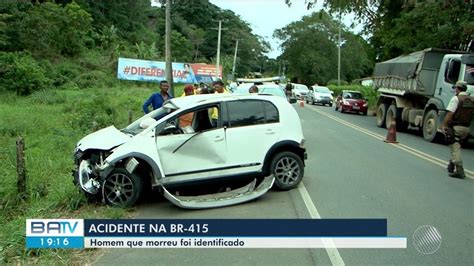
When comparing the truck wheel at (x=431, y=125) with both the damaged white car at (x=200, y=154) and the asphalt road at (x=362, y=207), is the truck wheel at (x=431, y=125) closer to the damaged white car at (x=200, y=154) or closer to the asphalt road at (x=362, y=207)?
the asphalt road at (x=362, y=207)

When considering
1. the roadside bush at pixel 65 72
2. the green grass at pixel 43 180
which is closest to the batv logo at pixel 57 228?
the green grass at pixel 43 180

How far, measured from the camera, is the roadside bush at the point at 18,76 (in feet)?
96.3

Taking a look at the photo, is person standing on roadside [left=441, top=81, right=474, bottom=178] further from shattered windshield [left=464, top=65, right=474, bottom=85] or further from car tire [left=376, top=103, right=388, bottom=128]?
car tire [left=376, top=103, right=388, bottom=128]

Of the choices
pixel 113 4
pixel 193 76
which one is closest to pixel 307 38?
pixel 113 4

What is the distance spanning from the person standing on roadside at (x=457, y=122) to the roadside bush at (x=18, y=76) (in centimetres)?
2680

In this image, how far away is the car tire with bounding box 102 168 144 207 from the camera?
6.75 m

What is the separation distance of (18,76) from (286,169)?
26700 mm

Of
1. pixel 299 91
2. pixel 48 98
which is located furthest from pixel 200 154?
pixel 299 91

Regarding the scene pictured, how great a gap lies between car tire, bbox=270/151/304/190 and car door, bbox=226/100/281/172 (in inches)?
11.4

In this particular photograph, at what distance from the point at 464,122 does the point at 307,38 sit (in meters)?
70.3

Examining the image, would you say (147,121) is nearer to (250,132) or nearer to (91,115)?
(250,132)

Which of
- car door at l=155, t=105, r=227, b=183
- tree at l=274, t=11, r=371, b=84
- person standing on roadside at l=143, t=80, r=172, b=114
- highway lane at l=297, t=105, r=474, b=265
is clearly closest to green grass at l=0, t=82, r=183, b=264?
car door at l=155, t=105, r=227, b=183

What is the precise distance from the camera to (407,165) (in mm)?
10219

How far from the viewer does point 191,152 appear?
23.1 feet
